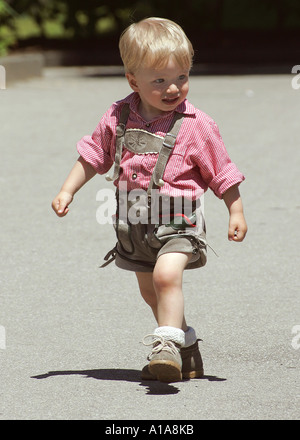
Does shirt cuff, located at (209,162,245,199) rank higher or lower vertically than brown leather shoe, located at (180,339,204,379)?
higher

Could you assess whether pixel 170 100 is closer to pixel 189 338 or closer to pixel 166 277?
pixel 166 277

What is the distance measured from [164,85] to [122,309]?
4.99ft

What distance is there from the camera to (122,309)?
206 inches

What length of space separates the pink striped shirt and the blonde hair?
212mm

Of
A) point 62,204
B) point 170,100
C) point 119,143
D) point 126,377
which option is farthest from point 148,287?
point 170,100

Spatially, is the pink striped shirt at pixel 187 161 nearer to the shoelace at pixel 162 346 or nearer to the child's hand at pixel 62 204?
the child's hand at pixel 62 204

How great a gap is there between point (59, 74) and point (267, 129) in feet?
27.9

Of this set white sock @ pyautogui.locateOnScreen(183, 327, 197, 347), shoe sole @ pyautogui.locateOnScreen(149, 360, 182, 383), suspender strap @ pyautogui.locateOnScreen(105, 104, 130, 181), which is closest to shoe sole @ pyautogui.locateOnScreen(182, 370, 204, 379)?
white sock @ pyautogui.locateOnScreen(183, 327, 197, 347)

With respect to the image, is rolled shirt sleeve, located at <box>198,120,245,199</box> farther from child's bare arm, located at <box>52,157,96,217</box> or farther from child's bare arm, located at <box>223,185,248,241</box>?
child's bare arm, located at <box>52,157,96,217</box>

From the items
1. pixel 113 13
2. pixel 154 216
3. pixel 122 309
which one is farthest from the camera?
pixel 113 13

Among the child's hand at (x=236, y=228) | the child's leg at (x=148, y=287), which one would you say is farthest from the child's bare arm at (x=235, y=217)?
the child's leg at (x=148, y=287)

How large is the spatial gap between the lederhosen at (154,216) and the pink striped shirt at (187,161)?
0.09 ft

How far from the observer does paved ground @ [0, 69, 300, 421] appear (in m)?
3.91

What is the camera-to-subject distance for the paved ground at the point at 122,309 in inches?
154
